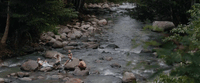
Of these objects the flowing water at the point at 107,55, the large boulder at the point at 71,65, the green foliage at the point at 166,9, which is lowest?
the flowing water at the point at 107,55

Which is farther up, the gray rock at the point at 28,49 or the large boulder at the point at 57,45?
the gray rock at the point at 28,49

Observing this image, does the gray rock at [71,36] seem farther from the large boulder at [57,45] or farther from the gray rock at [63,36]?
the large boulder at [57,45]

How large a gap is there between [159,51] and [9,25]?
13.8 meters

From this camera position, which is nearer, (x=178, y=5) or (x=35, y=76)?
(x=35, y=76)

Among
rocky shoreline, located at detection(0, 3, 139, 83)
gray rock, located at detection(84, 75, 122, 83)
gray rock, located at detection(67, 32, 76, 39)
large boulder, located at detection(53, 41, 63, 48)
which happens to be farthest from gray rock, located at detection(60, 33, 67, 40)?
gray rock, located at detection(84, 75, 122, 83)

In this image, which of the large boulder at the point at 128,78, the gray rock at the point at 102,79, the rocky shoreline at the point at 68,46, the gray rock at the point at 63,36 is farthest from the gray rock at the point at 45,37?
the large boulder at the point at 128,78

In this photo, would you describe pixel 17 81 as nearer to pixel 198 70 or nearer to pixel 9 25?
pixel 9 25

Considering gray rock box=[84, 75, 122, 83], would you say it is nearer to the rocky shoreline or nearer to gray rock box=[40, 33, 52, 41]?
the rocky shoreline

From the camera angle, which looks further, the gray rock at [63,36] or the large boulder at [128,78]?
the gray rock at [63,36]

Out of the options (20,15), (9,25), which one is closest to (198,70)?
(20,15)

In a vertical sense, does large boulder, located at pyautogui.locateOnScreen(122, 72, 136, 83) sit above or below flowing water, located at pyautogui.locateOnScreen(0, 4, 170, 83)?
above

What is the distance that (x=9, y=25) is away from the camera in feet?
46.9

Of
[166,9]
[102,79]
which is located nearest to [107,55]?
[102,79]

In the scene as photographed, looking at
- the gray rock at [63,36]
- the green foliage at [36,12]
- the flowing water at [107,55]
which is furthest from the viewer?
the gray rock at [63,36]
